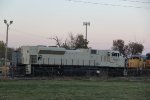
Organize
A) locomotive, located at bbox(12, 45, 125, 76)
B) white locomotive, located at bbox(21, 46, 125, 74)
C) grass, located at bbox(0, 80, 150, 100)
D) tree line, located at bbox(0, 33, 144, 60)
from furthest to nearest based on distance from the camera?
1. tree line, located at bbox(0, 33, 144, 60)
2. white locomotive, located at bbox(21, 46, 125, 74)
3. locomotive, located at bbox(12, 45, 125, 76)
4. grass, located at bbox(0, 80, 150, 100)

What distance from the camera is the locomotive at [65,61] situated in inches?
1977

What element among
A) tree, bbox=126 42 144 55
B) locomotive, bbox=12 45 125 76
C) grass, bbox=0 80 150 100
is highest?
tree, bbox=126 42 144 55

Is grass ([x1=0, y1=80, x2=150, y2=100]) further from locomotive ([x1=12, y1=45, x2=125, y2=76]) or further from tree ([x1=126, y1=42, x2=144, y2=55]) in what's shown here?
tree ([x1=126, y1=42, x2=144, y2=55])

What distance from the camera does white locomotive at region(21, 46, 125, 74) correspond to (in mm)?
50844

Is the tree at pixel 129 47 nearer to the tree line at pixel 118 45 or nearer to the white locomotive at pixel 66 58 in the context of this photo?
the tree line at pixel 118 45

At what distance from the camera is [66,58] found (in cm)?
5281

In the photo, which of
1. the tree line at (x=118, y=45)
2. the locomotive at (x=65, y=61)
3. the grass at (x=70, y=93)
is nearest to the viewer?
the grass at (x=70, y=93)

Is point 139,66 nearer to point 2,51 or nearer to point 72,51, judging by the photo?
point 72,51

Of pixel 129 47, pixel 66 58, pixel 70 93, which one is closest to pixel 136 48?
pixel 129 47

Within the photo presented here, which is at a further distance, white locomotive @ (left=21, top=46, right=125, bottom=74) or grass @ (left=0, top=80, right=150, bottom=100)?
white locomotive @ (left=21, top=46, right=125, bottom=74)

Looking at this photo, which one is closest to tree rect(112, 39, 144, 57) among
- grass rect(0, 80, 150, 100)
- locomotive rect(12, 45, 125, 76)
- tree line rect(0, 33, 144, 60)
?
tree line rect(0, 33, 144, 60)

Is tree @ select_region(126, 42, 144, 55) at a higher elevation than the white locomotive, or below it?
higher

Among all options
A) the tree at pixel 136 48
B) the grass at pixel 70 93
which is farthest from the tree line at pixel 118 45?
the grass at pixel 70 93

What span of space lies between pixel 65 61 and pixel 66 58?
1.49 feet
